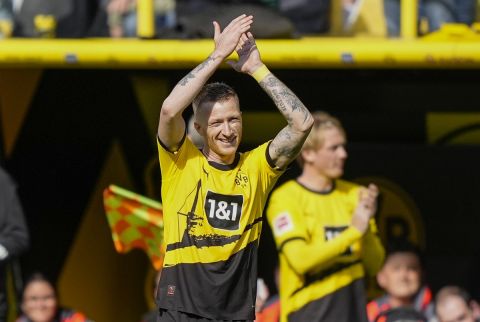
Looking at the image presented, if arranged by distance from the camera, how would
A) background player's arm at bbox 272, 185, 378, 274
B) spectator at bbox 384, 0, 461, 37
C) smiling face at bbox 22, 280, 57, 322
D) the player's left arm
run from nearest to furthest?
background player's arm at bbox 272, 185, 378, 274, the player's left arm, spectator at bbox 384, 0, 461, 37, smiling face at bbox 22, 280, 57, 322

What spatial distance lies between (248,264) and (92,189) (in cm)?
373

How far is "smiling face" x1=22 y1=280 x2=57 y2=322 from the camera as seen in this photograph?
8.39 meters

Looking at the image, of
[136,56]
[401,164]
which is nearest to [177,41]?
[136,56]

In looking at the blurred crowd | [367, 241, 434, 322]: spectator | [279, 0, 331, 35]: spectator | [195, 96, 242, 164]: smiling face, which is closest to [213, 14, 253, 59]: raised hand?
[195, 96, 242, 164]: smiling face

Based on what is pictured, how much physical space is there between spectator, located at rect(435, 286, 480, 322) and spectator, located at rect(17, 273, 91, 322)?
6.73 ft

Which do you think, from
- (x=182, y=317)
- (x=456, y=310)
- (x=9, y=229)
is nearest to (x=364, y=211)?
(x=456, y=310)

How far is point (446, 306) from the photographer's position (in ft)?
26.7

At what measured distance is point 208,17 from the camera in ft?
26.6

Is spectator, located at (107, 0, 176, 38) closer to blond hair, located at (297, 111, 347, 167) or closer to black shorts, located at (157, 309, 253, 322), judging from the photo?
blond hair, located at (297, 111, 347, 167)

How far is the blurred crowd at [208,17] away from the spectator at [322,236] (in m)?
0.86

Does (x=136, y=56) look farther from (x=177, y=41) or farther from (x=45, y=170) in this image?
(x=45, y=170)

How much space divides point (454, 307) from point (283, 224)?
1284 millimetres

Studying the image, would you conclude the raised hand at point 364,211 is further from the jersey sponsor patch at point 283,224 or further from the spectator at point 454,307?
the spectator at point 454,307

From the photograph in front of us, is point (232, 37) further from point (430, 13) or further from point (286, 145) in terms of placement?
point (430, 13)
